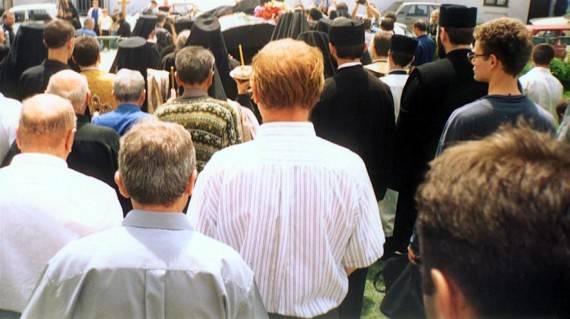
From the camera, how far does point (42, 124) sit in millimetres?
3010

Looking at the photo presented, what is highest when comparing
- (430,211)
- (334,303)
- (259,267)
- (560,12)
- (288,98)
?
(430,211)

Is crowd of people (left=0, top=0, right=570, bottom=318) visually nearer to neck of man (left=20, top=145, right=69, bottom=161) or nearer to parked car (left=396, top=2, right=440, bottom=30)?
neck of man (left=20, top=145, right=69, bottom=161)

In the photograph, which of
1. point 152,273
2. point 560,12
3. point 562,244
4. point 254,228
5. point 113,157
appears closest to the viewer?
point 562,244

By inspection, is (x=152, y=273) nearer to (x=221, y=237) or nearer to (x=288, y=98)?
(x=221, y=237)

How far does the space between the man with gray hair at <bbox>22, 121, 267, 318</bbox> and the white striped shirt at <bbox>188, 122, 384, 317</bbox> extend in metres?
0.37

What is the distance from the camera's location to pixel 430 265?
1247 millimetres

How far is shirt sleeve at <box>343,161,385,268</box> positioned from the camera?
8.82 ft

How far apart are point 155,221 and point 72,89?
6.39 ft

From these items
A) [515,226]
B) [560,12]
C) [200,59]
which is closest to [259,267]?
[515,226]

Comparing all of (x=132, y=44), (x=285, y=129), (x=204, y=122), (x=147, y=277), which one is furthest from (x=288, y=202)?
(x=132, y=44)

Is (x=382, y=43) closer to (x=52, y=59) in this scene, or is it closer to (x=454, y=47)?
(x=454, y=47)

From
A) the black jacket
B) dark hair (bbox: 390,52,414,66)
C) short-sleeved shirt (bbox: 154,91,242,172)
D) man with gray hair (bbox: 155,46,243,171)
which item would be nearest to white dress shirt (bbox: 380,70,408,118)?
dark hair (bbox: 390,52,414,66)

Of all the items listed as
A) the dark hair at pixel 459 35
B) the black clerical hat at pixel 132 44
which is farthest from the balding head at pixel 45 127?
the black clerical hat at pixel 132 44

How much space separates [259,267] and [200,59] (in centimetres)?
185
